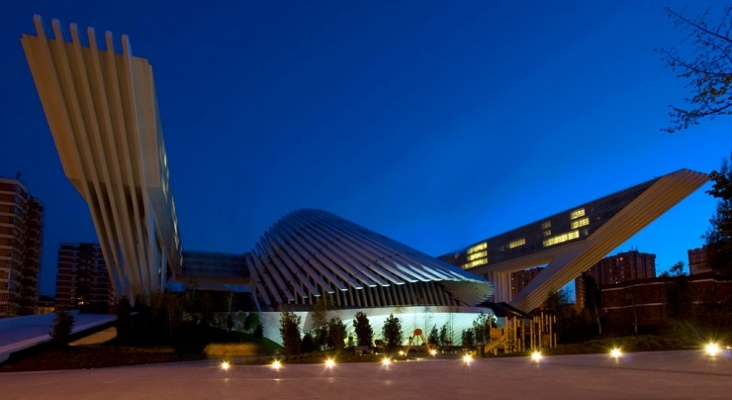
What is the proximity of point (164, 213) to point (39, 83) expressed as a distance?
1169 centimetres

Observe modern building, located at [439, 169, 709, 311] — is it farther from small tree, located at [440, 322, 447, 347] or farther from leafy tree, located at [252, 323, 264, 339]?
leafy tree, located at [252, 323, 264, 339]

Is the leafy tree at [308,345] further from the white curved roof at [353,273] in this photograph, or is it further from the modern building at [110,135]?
the modern building at [110,135]

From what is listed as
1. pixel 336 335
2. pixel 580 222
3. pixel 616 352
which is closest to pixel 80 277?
pixel 580 222

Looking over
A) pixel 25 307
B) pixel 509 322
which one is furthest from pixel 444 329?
pixel 25 307

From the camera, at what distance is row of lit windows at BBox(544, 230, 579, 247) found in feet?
173

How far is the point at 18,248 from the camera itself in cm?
6838

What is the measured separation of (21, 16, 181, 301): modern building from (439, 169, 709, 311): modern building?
32.4m

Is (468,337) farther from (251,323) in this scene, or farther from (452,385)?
(452,385)

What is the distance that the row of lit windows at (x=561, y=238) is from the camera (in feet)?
173

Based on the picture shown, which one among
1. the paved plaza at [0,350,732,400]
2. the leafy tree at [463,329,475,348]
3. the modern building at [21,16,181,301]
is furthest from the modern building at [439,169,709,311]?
the paved plaza at [0,350,732,400]

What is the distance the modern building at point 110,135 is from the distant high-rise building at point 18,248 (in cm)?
3546

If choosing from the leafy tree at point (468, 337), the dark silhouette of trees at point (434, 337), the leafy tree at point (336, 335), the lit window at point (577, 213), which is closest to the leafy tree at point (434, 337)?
the dark silhouette of trees at point (434, 337)

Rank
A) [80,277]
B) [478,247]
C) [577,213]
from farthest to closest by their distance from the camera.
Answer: [80,277] → [478,247] → [577,213]

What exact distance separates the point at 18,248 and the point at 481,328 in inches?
2167
